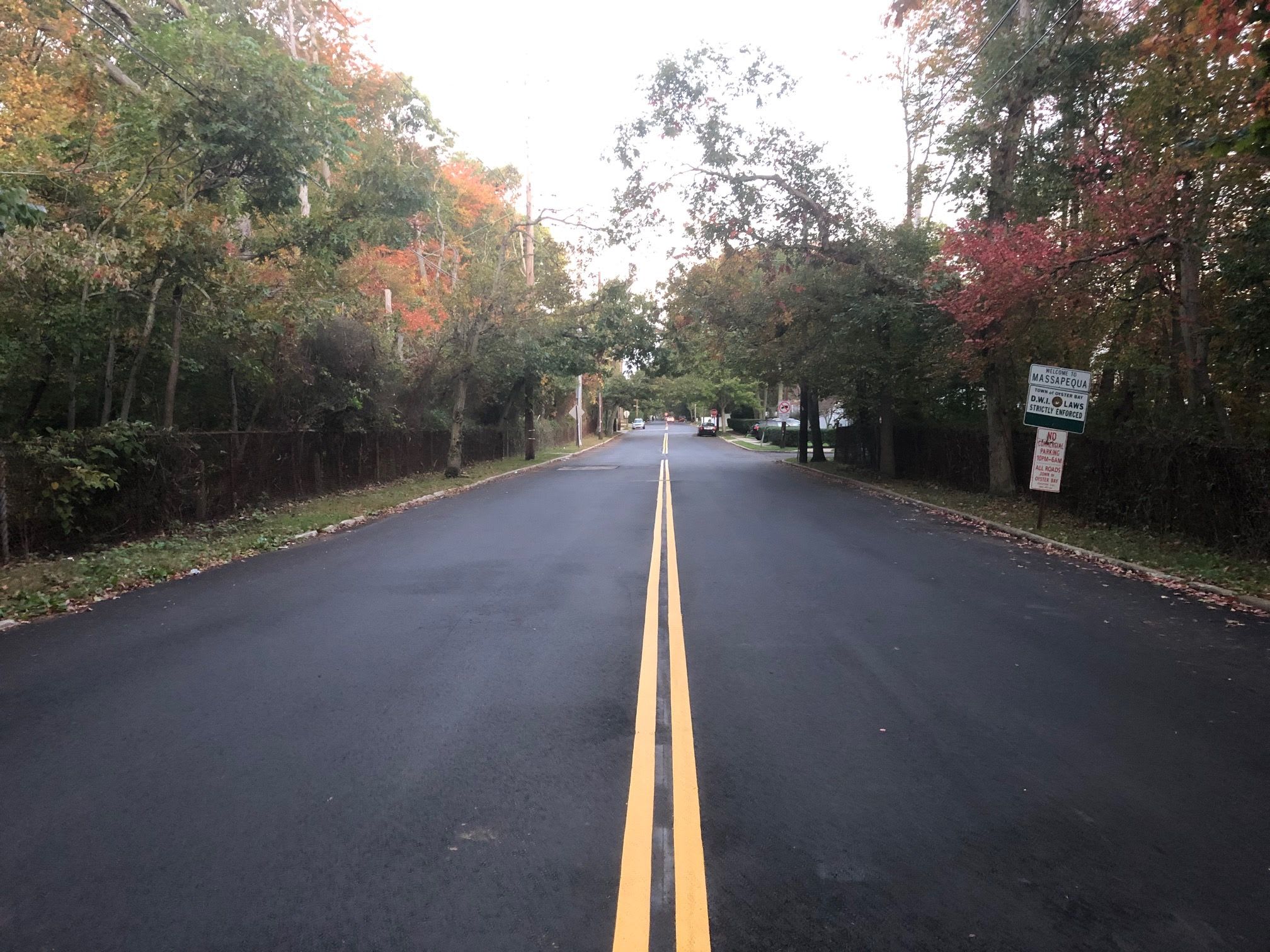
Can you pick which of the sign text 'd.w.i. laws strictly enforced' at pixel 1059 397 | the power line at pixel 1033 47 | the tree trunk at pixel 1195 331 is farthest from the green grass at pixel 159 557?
the tree trunk at pixel 1195 331

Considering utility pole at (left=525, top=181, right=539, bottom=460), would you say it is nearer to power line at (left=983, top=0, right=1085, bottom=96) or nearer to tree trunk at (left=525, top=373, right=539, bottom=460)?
tree trunk at (left=525, top=373, right=539, bottom=460)

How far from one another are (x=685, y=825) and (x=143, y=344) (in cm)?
1382

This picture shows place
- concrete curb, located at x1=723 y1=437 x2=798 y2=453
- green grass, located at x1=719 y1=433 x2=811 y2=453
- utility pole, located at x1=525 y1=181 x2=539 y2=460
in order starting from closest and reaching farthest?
1. utility pole, located at x1=525 y1=181 x2=539 y2=460
2. concrete curb, located at x1=723 y1=437 x2=798 y2=453
3. green grass, located at x1=719 y1=433 x2=811 y2=453

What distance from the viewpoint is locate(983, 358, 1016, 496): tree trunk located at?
19453 millimetres

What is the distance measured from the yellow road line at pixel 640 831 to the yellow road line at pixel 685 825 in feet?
0.37

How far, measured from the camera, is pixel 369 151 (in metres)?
20.8

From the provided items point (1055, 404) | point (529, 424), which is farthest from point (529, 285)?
point (1055, 404)

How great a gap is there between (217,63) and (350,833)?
13233mm

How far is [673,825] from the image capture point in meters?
4.04

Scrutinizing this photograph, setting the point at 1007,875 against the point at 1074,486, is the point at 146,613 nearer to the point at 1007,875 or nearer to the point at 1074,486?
the point at 1007,875

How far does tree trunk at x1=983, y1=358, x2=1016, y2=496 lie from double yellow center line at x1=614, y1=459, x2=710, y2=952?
14584mm

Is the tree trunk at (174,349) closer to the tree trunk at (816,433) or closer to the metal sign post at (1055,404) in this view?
the metal sign post at (1055,404)

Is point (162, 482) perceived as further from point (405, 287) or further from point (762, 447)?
point (762, 447)

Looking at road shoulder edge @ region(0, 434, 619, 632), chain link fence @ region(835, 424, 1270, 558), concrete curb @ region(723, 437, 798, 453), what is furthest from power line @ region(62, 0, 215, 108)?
concrete curb @ region(723, 437, 798, 453)
